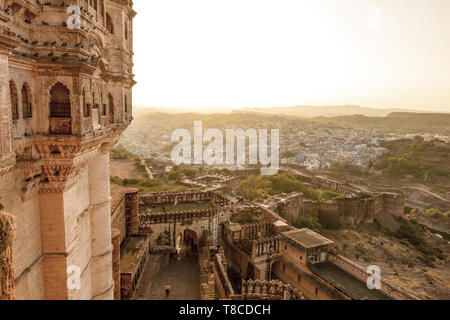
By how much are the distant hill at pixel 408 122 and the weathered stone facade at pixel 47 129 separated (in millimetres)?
118097

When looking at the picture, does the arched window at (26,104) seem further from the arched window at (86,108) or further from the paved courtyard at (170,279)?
the paved courtyard at (170,279)

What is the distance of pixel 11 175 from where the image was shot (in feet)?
18.4

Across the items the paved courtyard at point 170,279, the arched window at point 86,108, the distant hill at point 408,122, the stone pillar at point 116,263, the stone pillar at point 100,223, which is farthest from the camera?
the distant hill at point 408,122

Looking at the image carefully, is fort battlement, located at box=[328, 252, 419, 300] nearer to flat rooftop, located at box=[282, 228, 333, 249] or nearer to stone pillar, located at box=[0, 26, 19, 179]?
flat rooftop, located at box=[282, 228, 333, 249]

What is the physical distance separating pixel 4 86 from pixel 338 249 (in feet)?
84.3

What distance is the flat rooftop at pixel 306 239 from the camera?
1833cm

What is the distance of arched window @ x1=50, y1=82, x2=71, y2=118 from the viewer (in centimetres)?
640

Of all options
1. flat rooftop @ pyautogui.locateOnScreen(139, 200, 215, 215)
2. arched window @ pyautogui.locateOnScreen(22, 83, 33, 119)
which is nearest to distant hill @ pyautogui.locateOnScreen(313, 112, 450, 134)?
flat rooftop @ pyautogui.locateOnScreen(139, 200, 215, 215)

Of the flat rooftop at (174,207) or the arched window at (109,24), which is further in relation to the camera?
the flat rooftop at (174,207)

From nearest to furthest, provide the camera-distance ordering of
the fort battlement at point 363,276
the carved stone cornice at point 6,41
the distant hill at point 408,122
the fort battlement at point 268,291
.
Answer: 1. the carved stone cornice at point 6,41
2. the fort battlement at point 268,291
3. the fort battlement at point 363,276
4. the distant hill at point 408,122

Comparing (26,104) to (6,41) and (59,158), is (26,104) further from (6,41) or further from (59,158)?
(6,41)

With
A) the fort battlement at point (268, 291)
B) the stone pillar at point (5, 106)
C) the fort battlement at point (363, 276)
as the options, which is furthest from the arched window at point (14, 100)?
A: the fort battlement at point (363, 276)
